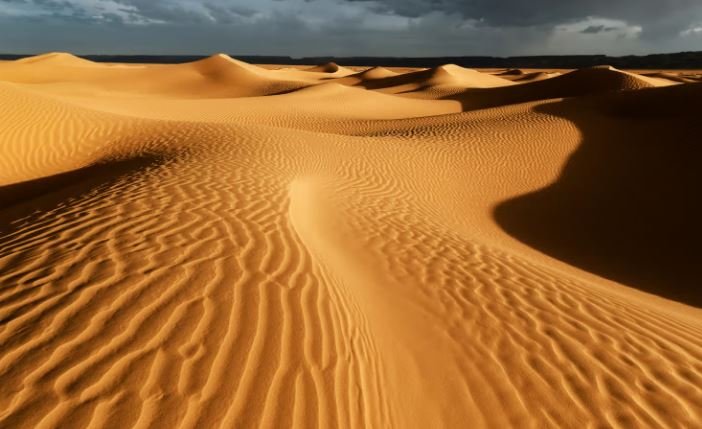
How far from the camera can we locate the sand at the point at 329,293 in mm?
2506

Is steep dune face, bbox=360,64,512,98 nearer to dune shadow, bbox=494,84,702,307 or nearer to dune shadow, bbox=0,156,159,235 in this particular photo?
dune shadow, bbox=494,84,702,307

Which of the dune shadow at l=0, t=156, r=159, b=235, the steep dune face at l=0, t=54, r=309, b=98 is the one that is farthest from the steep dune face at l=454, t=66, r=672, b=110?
the dune shadow at l=0, t=156, r=159, b=235

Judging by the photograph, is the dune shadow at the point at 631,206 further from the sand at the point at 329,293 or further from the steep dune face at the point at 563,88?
the steep dune face at the point at 563,88

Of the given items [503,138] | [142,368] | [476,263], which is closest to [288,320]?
[142,368]

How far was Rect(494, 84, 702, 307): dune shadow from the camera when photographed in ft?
25.5

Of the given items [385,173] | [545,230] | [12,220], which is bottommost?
[545,230]

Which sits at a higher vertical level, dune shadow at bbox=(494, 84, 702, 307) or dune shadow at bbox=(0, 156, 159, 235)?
dune shadow at bbox=(0, 156, 159, 235)

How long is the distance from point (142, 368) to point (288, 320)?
1.02 meters

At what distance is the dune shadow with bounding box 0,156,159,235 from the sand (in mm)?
84

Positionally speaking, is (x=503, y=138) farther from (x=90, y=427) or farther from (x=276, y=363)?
(x=90, y=427)

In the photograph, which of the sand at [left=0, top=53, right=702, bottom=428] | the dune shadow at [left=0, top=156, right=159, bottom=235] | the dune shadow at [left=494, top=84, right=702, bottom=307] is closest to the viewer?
the sand at [left=0, top=53, right=702, bottom=428]

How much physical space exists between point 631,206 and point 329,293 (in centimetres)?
926

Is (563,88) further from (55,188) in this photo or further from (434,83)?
(55,188)

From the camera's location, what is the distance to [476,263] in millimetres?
5336
